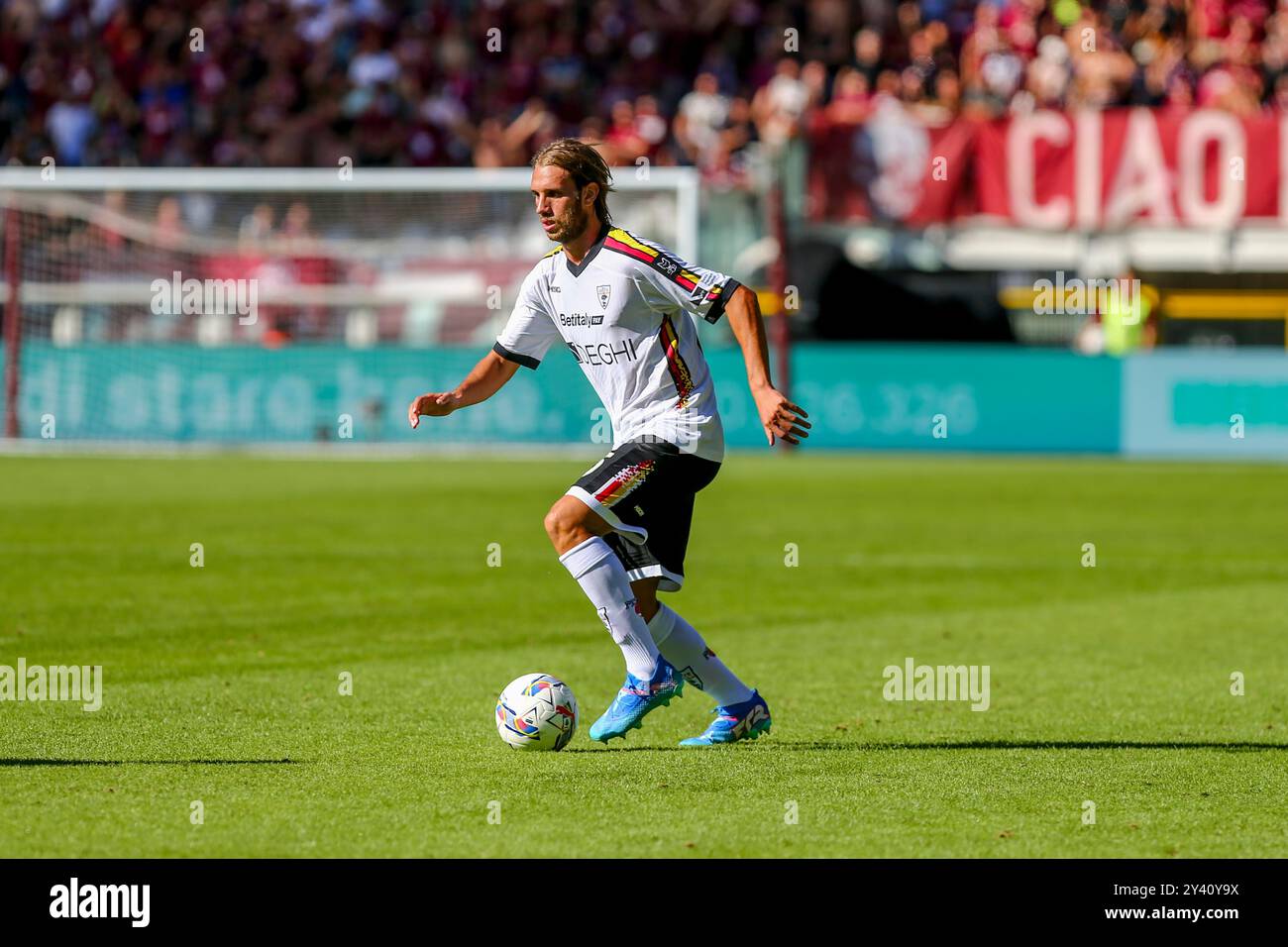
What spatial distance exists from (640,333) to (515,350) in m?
0.62

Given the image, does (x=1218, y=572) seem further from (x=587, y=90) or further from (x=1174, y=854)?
(x=587, y=90)

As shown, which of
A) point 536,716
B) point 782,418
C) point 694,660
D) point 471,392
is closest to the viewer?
point 782,418

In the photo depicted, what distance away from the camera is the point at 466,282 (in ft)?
78.4

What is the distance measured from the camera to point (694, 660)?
747cm

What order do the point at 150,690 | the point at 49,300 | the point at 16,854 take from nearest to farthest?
the point at 16,854, the point at 150,690, the point at 49,300

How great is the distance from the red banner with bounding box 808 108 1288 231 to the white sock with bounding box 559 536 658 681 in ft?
65.1

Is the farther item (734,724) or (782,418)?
(734,724)

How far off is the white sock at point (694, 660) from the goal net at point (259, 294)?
15931 mm

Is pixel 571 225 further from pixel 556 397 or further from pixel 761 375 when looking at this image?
pixel 556 397

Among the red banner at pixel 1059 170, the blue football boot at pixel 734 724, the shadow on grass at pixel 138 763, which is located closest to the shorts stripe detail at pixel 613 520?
the blue football boot at pixel 734 724

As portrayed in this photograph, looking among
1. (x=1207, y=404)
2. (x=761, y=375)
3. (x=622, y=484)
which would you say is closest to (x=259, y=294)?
(x=1207, y=404)

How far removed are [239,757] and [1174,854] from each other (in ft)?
10.5

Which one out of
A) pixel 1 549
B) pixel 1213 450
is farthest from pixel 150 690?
pixel 1213 450

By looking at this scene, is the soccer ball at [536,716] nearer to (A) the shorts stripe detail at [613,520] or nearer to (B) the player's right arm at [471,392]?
(A) the shorts stripe detail at [613,520]
